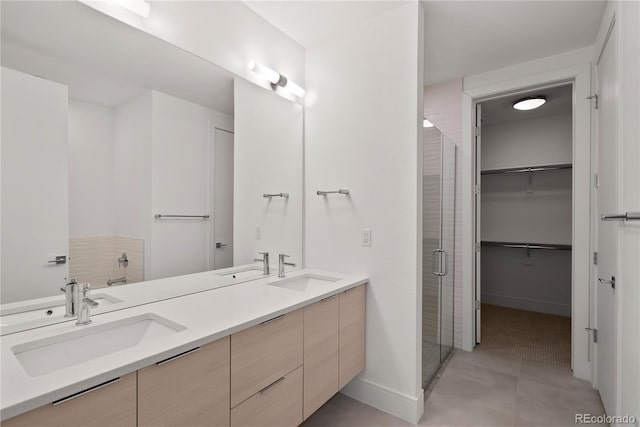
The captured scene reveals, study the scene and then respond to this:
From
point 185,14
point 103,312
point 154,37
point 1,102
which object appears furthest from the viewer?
point 185,14

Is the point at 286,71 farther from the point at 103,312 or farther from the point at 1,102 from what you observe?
the point at 103,312

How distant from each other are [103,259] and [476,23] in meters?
2.65

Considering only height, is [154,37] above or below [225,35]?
below

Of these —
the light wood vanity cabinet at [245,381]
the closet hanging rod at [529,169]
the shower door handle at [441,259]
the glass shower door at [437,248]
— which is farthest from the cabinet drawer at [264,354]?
the closet hanging rod at [529,169]

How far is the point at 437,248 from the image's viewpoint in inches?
98.9

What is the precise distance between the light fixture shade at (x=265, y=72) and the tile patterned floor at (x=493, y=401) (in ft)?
7.36

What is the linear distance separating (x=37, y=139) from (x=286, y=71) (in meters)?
1.65

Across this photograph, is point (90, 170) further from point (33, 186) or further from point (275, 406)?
point (275, 406)

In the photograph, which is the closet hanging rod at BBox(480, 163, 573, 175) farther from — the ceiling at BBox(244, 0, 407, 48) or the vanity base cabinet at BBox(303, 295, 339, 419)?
the vanity base cabinet at BBox(303, 295, 339, 419)

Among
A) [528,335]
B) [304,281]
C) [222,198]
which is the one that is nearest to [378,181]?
[304,281]

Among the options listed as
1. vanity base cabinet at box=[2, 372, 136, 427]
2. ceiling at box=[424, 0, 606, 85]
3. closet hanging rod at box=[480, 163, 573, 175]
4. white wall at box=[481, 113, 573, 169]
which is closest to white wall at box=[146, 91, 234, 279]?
vanity base cabinet at box=[2, 372, 136, 427]

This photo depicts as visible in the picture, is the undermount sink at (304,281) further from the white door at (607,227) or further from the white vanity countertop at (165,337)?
the white door at (607,227)

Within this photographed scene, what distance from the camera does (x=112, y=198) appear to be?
1.38 metres

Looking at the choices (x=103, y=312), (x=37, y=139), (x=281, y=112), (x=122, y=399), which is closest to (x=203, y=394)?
(x=122, y=399)
